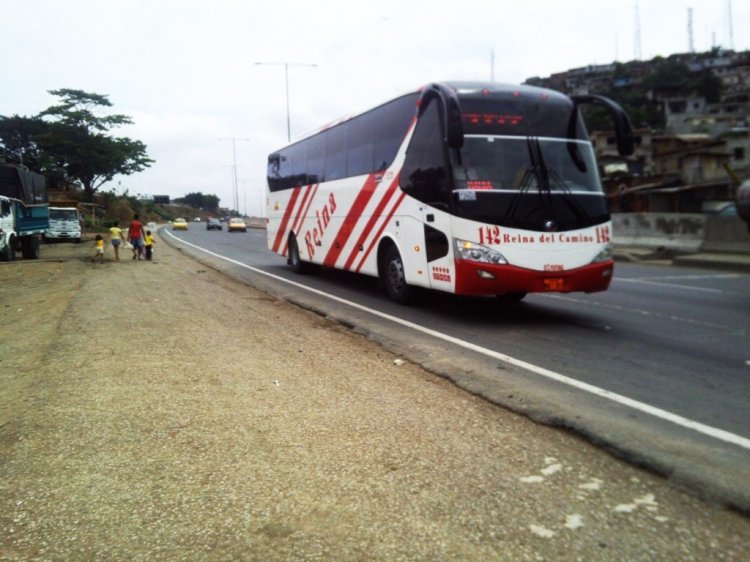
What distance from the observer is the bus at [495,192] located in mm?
7785

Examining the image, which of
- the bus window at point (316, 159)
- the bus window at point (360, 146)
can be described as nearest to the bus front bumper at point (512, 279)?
the bus window at point (360, 146)

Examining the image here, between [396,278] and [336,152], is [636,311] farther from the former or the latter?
[336,152]

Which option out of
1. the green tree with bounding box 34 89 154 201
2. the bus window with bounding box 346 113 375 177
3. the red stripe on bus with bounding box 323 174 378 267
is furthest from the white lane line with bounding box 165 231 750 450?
the green tree with bounding box 34 89 154 201

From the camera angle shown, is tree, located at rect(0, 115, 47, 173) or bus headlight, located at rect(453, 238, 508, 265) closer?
bus headlight, located at rect(453, 238, 508, 265)

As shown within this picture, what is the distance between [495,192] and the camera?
25.9 ft

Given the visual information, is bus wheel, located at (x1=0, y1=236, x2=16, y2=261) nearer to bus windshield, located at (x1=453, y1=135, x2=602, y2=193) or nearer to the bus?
the bus

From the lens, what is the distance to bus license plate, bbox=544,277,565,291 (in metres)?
7.79

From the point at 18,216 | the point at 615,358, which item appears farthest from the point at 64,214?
the point at 615,358

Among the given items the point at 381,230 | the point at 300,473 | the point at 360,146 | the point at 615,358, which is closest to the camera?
the point at 300,473

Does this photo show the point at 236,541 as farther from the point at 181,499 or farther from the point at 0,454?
the point at 0,454

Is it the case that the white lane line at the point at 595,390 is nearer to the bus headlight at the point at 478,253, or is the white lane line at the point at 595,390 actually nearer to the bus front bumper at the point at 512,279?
the bus front bumper at the point at 512,279

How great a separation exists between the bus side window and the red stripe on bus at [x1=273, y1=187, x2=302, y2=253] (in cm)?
638

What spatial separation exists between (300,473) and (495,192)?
5346mm

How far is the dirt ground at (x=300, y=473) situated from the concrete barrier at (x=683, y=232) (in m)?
14.7
